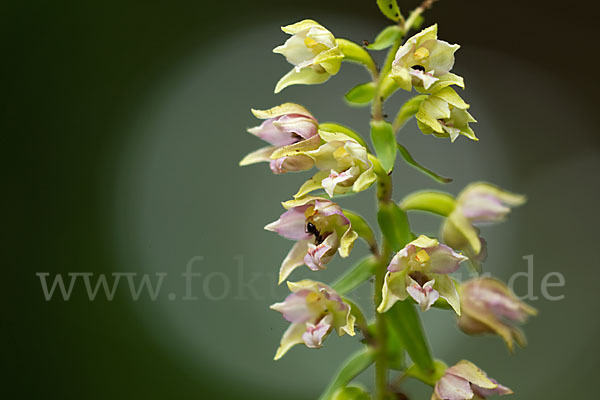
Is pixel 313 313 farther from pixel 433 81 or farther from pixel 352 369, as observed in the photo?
pixel 433 81

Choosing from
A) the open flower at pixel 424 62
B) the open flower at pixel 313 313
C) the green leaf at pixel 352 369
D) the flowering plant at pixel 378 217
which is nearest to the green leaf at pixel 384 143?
the flowering plant at pixel 378 217

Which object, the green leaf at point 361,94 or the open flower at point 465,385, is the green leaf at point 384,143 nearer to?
the green leaf at point 361,94

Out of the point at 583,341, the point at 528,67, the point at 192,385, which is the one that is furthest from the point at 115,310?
the point at 528,67

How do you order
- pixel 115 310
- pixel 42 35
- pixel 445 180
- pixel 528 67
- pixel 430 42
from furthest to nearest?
1. pixel 528 67
2. pixel 42 35
3. pixel 115 310
4. pixel 445 180
5. pixel 430 42

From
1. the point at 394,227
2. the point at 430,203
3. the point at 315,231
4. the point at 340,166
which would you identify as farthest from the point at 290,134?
the point at 430,203

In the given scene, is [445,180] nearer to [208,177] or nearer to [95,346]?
[95,346]

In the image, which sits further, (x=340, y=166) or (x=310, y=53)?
(x=310, y=53)
